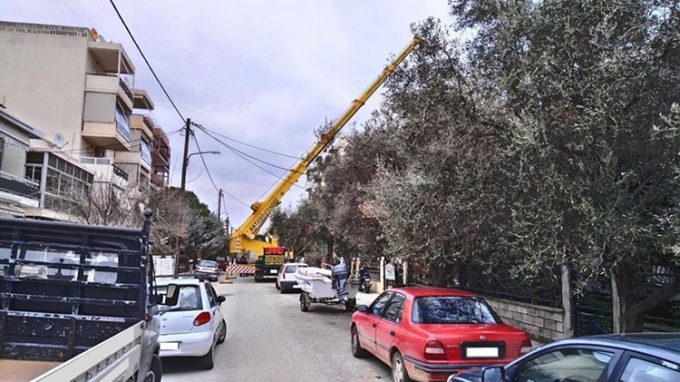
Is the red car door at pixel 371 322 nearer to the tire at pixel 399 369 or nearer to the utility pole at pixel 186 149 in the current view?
the tire at pixel 399 369

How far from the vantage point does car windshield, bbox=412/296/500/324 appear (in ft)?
24.0

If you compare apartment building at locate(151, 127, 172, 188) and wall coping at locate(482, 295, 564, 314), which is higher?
apartment building at locate(151, 127, 172, 188)

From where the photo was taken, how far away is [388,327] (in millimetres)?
7906

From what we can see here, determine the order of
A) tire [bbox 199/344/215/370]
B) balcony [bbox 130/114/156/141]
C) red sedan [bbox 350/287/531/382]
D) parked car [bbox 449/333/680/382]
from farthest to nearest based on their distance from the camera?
balcony [bbox 130/114/156/141], tire [bbox 199/344/215/370], red sedan [bbox 350/287/531/382], parked car [bbox 449/333/680/382]

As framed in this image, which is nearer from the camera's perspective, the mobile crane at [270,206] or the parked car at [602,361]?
the parked car at [602,361]

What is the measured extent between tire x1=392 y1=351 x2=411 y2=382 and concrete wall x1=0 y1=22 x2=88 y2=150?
33.1 metres

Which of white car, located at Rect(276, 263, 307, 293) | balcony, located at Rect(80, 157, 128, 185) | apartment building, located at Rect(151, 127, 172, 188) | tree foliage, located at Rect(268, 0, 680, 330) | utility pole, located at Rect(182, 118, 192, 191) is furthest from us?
apartment building, located at Rect(151, 127, 172, 188)

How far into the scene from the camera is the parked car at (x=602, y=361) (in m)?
2.88

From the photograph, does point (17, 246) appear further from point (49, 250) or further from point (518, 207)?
point (518, 207)

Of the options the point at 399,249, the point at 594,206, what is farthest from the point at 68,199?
the point at 594,206

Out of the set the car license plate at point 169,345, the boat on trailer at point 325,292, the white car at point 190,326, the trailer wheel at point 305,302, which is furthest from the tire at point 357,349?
the trailer wheel at point 305,302

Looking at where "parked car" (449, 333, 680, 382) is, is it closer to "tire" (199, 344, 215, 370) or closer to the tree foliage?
the tree foliage

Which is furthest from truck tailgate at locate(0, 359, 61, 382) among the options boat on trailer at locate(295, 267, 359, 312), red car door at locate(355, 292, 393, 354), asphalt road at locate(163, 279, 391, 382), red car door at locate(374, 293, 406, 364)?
boat on trailer at locate(295, 267, 359, 312)

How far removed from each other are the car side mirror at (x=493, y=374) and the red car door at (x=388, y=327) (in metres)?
3.20
